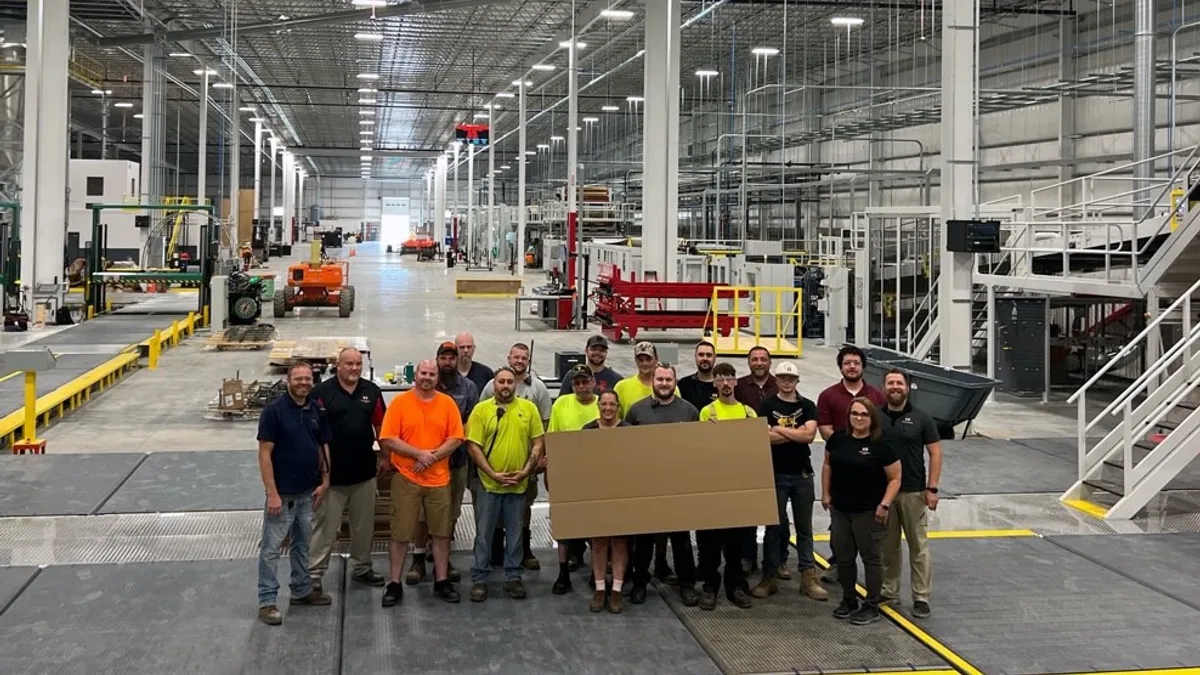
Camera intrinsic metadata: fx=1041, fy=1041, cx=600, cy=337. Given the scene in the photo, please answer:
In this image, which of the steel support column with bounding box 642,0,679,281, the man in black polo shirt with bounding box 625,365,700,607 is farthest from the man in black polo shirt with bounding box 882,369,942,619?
the steel support column with bounding box 642,0,679,281

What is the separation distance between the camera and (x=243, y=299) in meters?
25.9

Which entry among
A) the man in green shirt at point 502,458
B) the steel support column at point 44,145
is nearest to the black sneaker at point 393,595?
the man in green shirt at point 502,458

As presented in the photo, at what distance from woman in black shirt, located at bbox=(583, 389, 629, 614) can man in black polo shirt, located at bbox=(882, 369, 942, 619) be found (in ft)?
5.85

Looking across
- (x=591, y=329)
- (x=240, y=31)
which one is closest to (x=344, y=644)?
(x=591, y=329)

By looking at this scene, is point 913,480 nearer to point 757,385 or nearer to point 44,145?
point 757,385

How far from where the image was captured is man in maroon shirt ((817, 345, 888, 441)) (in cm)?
722

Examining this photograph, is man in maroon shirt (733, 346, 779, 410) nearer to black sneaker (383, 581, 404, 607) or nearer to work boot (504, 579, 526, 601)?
work boot (504, 579, 526, 601)

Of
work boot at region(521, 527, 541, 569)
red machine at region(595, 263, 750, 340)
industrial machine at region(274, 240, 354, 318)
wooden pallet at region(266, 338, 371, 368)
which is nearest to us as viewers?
work boot at region(521, 527, 541, 569)

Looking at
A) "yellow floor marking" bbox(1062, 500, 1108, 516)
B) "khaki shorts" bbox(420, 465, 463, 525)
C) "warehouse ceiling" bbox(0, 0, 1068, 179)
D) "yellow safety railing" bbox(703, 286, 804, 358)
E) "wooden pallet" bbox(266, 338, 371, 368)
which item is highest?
"warehouse ceiling" bbox(0, 0, 1068, 179)

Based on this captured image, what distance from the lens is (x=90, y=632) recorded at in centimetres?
649

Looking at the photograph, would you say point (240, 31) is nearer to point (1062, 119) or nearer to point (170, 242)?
point (170, 242)

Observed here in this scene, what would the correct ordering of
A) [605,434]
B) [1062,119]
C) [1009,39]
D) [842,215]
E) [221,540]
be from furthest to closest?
[842,215] < [1009,39] < [1062,119] < [221,540] < [605,434]

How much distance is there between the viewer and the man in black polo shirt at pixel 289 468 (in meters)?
6.55

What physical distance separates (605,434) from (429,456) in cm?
116
